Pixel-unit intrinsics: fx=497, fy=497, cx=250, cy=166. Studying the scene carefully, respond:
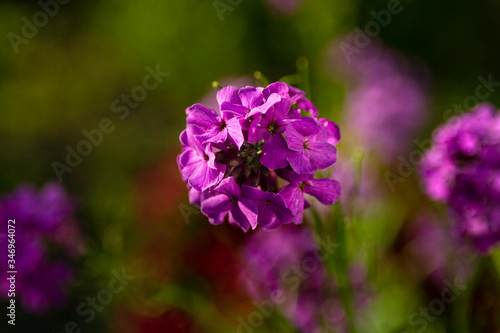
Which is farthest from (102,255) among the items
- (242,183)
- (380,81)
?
(380,81)

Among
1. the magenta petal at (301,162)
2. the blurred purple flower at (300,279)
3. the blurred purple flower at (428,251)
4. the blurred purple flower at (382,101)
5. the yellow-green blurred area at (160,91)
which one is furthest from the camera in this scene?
the blurred purple flower at (382,101)

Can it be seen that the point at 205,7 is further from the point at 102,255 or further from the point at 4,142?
the point at 102,255

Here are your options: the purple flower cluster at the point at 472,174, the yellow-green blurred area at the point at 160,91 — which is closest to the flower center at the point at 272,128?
the purple flower cluster at the point at 472,174

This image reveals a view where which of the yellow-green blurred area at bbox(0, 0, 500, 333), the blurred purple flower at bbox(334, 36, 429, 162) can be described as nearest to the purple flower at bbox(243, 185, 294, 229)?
the yellow-green blurred area at bbox(0, 0, 500, 333)

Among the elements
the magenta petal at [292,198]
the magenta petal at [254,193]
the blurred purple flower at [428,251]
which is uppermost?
the magenta petal at [254,193]

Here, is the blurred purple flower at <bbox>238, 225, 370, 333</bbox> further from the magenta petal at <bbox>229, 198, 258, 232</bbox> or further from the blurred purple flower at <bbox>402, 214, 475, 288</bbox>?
the magenta petal at <bbox>229, 198, 258, 232</bbox>

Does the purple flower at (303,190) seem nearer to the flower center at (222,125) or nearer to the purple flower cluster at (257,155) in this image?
the purple flower cluster at (257,155)

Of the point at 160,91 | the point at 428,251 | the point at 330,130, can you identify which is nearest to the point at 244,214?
the point at 330,130
